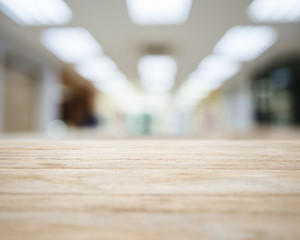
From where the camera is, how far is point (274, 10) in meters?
4.02

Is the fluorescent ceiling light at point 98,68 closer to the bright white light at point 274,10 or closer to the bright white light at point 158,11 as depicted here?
the bright white light at point 158,11

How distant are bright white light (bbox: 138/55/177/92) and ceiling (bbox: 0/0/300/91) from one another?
1.21 feet

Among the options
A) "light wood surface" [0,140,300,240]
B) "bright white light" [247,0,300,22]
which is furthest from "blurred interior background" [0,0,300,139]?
"light wood surface" [0,140,300,240]

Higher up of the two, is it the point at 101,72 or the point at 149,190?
the point at 101,72

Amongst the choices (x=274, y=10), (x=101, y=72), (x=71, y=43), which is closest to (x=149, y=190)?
(x=274, y=10)

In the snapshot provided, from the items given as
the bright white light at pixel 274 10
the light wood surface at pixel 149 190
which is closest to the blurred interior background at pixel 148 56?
the bright white light at pixel 274 10

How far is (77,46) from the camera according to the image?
578 cm

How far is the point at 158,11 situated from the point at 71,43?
2.59 m

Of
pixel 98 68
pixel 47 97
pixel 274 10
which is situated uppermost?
pixel 98 68

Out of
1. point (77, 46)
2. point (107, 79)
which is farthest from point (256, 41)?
point (107, 79)

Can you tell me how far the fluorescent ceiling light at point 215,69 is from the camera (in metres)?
7.00

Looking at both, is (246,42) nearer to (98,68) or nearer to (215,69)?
(215,69)

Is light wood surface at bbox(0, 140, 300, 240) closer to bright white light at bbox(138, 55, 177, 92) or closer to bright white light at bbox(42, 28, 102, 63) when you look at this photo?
bright white light at bbox(42, 28, 102, 63)

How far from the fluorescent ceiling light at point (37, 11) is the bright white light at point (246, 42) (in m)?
3.46
